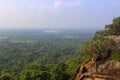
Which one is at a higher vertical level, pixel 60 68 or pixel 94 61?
pixel 94 61

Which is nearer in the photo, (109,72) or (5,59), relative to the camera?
(109,72)

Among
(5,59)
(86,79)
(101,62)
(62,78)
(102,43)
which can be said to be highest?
(102,43)

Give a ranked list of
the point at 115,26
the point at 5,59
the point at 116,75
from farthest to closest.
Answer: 1. the point at 5,59
2. the point at 115,26
3. the point at 116,75

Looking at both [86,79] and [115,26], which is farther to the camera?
[115,26]

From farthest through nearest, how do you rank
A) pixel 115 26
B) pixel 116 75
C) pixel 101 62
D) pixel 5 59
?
pixel 5 59 < pixel 115 26 < pixel 101 62 < pixel 116 75

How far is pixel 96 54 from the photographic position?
18.7 meters

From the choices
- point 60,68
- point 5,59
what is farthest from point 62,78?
point 5,59

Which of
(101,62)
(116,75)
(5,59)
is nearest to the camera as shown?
(116,75)

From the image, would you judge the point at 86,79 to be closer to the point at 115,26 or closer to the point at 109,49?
the point at 109,49

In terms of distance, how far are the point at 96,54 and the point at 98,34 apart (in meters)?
6.92

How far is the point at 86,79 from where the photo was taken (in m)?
18.0

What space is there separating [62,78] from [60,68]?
1253mm

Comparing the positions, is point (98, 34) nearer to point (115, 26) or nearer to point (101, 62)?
point (115, 26)

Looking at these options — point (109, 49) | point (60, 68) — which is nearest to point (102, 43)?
point (109, 49)
